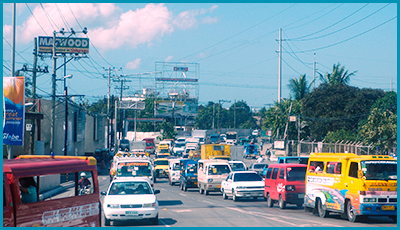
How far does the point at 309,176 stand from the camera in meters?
18.7

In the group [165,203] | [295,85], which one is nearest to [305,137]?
[295,85]

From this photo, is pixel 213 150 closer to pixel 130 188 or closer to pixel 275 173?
pixel 275 173

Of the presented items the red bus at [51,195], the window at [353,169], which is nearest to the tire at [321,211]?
the window at [353,169]

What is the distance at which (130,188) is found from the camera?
17.2 metres

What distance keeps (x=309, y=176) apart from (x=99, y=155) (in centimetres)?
4292

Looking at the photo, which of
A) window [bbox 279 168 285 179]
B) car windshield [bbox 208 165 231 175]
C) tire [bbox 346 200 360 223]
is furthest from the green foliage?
tire [bbox 346 200 360 223]

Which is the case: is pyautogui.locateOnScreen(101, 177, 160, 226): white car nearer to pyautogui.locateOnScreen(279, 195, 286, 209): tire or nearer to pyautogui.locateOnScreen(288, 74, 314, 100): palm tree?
pyautogui.locateOnScreen(279, 195, 286, 209): tire

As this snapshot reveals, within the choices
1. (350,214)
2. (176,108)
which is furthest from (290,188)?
(176,108)

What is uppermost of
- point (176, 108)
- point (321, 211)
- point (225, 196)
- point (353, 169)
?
point (176, 108)

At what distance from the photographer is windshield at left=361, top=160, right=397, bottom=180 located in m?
15.2

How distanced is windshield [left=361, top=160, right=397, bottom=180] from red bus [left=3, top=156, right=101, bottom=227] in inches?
332

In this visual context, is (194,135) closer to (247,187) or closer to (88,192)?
(247,187)

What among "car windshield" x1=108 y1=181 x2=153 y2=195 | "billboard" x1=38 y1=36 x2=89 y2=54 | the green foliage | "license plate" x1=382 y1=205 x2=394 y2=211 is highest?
"billboard" x1=38 y1=36 x2=89 y2=54

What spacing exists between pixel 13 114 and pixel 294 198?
41.4 ft
